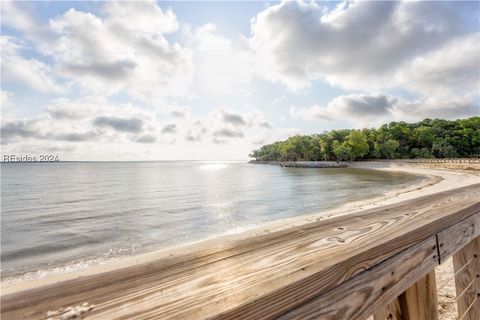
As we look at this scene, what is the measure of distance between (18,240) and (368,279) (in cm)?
1587

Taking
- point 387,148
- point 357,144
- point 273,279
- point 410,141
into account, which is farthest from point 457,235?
point 410,141

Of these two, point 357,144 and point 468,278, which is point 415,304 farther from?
point 357,144

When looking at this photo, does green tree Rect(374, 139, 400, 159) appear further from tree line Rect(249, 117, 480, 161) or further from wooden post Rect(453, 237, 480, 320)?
wooden post Rect(453, 237, 480, 320)

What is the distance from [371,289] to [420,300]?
0.55 metres

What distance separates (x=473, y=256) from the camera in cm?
181

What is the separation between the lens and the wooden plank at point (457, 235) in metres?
1.30

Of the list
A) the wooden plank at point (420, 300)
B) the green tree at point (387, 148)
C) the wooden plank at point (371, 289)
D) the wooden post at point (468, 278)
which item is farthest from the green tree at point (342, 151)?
the wooden plank at point (371, 289)

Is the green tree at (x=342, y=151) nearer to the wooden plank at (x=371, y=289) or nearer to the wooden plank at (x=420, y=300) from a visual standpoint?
the wooden plank at (x=420, y=300)

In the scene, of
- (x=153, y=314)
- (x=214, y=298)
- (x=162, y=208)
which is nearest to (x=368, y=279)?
(x=214, y=298)

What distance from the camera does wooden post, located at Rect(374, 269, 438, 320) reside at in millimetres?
1141

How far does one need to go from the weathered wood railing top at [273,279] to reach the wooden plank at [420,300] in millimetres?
100

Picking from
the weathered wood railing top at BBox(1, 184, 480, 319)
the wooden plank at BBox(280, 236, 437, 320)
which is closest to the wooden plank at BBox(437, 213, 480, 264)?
the weathered wood railing top at BBox(1, 184, 480, 319)

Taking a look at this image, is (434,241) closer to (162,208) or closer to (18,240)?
(18,240)

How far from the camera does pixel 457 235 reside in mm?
1446
